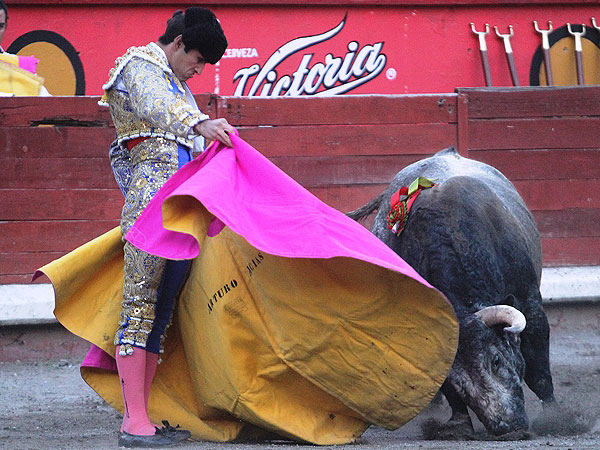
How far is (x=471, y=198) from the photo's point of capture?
363 centimetres

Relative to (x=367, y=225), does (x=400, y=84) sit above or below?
above

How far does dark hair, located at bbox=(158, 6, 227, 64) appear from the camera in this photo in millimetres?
2809

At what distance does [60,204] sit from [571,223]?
2948mm

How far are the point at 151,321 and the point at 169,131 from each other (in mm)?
573

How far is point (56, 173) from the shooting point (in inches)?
211

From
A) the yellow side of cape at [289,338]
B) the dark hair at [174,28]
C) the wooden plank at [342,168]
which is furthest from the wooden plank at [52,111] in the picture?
the dark hair at [174,28]

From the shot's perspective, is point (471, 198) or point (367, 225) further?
point (367, 225)

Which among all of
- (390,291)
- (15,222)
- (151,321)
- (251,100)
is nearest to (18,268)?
(15,222)

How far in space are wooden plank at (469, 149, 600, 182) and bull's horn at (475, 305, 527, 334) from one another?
268 cm

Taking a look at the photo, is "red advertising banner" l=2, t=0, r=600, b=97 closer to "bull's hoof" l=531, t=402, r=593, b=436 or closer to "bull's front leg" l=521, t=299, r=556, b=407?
"bull's front leg" l=521, t=299, r=556, b=407

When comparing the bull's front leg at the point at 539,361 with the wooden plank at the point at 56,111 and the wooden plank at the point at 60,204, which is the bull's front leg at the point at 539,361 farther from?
the wooden plank at the point at 60,204

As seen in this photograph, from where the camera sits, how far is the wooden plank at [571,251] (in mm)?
5707

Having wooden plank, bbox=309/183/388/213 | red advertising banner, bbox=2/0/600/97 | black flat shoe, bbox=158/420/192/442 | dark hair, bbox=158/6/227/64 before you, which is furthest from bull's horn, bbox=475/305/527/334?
red advertising banner, bbox=2/0/600/97

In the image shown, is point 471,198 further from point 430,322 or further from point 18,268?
point 18,268
